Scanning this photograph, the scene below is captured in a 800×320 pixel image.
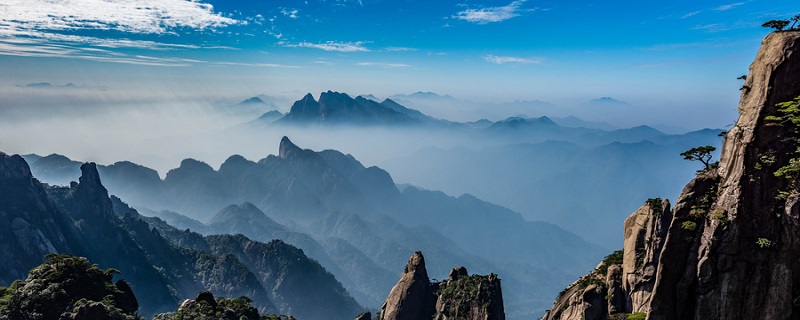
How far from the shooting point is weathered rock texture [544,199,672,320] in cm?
4150

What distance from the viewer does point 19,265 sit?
15350 centimetres

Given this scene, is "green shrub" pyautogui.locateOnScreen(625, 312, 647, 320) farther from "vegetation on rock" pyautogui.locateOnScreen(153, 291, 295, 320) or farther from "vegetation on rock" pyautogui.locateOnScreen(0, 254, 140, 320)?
"vegetation on rock" pyautogui.locateOnScreen(153, 291, 295, 320)

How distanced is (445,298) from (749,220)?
2744 inches

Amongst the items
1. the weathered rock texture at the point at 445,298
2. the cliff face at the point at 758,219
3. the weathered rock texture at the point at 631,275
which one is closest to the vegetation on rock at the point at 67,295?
the weathered rock texture at the point at 445,298

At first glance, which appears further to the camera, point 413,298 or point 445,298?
point 413,298

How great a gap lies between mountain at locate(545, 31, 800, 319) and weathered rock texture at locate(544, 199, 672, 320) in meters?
7.56

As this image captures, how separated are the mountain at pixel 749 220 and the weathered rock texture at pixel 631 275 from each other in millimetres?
7560

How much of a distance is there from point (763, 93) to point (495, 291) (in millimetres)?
67052

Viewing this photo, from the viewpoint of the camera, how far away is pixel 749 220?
30.8 meters

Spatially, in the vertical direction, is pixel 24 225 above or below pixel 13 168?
below

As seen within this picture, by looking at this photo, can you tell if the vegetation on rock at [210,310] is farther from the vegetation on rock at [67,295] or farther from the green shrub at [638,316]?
the green shrub at [638,316]

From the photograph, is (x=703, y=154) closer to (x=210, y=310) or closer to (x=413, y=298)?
(x=413, y=298)

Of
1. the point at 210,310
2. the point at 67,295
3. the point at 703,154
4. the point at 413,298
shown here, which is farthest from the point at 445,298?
the point at 703,154

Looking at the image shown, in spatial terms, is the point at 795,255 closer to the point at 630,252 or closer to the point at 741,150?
the point at 741,150
